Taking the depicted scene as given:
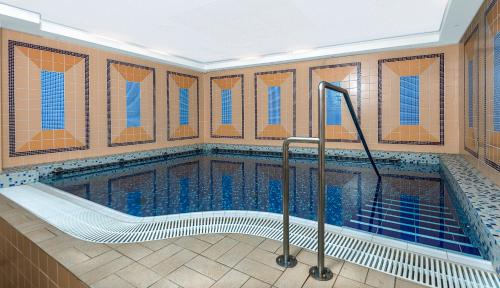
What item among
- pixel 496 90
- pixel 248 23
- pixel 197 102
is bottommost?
pixel 496 90

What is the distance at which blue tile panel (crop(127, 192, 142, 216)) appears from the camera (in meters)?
2.90

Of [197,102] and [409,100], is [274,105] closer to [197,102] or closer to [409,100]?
[197,102]

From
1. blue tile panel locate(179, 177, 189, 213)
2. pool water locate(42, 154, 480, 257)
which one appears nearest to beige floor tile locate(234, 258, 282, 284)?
pool water locate(42, 154, 480, 257)

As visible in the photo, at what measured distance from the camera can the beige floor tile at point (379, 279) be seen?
4.59 ft

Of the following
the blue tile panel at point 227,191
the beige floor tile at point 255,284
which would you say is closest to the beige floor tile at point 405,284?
the beige floor tile at point 255,284

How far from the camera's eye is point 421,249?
1.81 meters

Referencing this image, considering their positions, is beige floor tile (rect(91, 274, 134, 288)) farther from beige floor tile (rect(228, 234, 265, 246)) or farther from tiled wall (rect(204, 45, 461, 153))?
tiled wall (rect(204, 45, 461, 153))

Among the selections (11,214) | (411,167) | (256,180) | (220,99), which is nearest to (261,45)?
(220,99)

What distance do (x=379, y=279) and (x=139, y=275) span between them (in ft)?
4.34

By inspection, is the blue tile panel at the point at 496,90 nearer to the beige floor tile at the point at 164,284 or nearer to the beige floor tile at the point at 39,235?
the beige floor tile at the point at 164,284

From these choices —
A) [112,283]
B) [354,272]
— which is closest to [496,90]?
[354,272]

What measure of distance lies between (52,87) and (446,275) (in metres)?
5.89

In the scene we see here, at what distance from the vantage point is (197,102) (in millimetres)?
7969

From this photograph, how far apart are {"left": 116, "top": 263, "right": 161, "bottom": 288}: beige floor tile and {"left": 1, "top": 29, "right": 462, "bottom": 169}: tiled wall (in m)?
4.06
